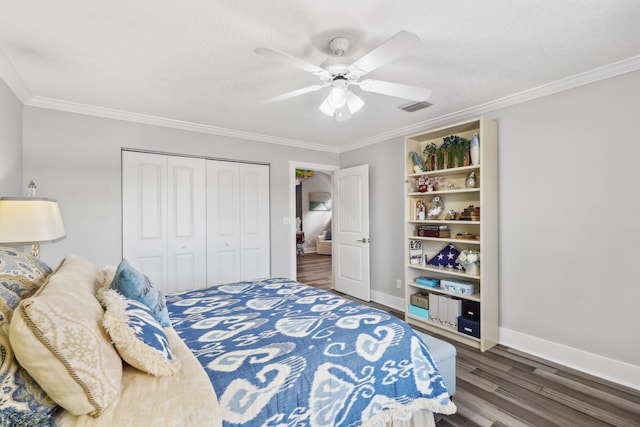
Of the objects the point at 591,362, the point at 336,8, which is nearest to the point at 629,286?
the point at 591,362

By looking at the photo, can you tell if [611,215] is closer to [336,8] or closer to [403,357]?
[403,357]

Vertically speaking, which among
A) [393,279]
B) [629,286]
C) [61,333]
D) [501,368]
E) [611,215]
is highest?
[611,215]

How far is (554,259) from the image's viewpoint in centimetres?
277

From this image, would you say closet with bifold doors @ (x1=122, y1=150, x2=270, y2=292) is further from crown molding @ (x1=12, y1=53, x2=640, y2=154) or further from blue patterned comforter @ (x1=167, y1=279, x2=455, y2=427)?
blue patterned comforter @ (x1=167, y1=279, x2=455, y2=427)

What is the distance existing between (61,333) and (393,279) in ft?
12.7

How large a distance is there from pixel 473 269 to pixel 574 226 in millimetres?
921

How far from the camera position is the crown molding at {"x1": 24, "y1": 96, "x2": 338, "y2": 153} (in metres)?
3.00

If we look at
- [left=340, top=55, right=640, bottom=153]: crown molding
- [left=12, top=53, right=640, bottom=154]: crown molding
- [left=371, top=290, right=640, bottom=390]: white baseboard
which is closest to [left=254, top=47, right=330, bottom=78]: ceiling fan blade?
[left=12, top=53, right=640, bottom=154]: crown molding

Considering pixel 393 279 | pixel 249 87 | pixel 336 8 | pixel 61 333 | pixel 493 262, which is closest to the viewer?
pixel 61 333

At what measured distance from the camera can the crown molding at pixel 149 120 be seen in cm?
300

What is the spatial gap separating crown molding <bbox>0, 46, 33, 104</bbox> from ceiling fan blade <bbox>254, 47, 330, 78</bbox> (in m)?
1.89

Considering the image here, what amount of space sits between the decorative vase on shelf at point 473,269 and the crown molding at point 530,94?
5.28 ft

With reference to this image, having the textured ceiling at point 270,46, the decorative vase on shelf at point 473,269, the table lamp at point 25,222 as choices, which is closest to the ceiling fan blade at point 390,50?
the textured ceiling at point 270,46

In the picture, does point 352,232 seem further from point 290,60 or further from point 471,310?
point 290,60
